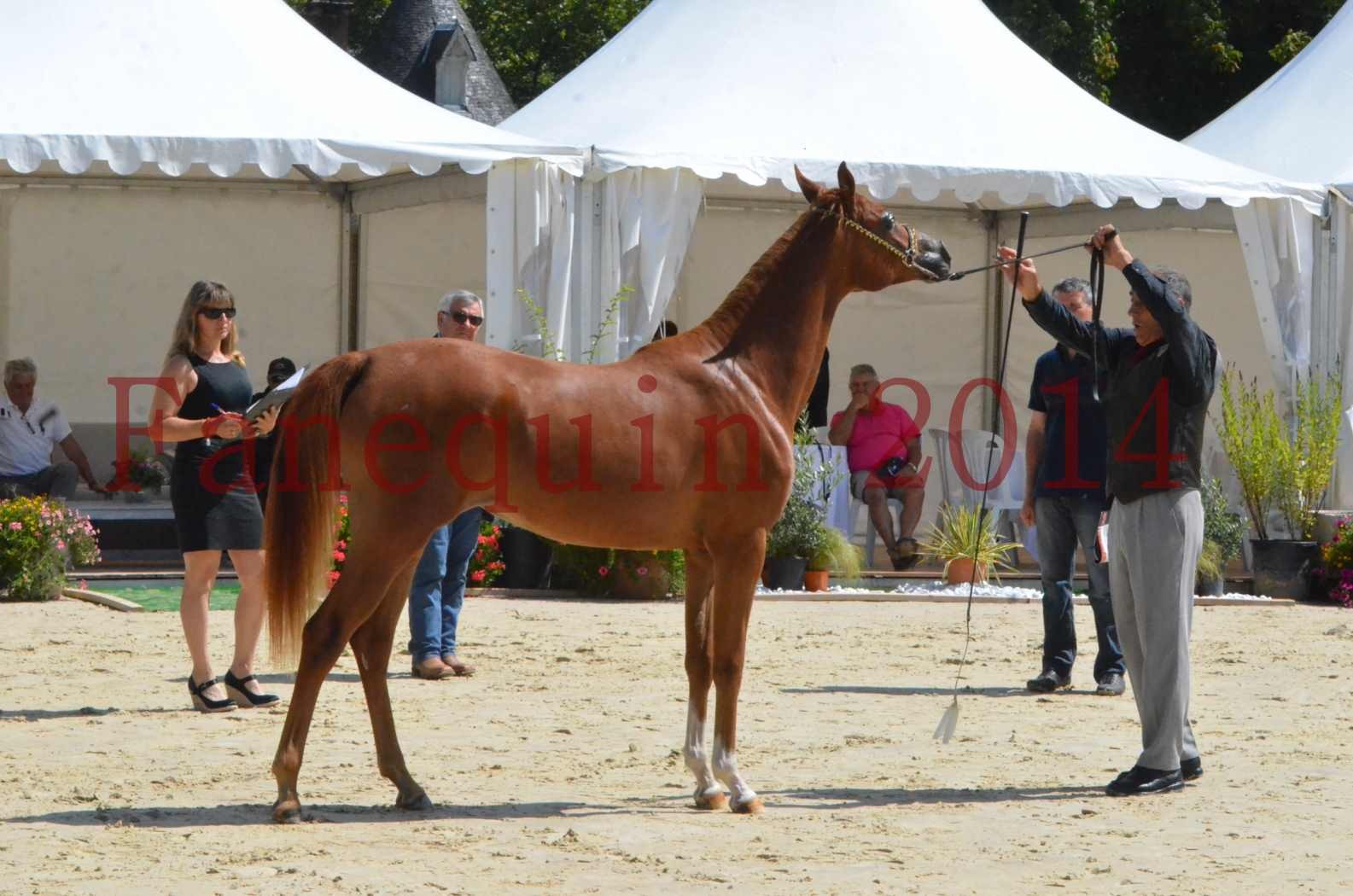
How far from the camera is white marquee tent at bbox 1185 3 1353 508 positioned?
518 inches

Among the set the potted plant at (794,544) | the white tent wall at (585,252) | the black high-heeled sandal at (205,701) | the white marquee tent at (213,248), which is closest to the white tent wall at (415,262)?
the white marquee tent at (213,248)

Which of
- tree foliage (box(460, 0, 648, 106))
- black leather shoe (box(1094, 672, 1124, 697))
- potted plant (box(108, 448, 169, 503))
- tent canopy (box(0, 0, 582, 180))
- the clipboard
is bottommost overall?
black leather shoe (box(1094, 672, 1124, 697))

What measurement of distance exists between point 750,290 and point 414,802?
1.93 meters

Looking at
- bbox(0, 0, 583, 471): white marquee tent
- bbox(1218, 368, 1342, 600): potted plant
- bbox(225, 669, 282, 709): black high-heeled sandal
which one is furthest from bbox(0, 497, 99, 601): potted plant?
bbox(1218, 368, 1342, 600): potted plant

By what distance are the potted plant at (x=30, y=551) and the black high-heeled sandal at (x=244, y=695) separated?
405cm

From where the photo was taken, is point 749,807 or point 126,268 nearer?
point 749,807

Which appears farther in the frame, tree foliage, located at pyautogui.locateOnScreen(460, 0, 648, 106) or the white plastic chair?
tree foliage, located at pyautogui.locateOnScreen(460, 0, 648, 106)

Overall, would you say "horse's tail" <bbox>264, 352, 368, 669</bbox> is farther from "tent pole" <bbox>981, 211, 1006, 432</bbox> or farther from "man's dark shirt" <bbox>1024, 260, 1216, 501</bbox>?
"tent pole" <bbox>981, 211, 1006, 432</bbox>

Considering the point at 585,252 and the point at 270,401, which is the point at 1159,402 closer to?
the point at 270,401

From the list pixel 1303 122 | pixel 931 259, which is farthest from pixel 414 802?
pixel 1303 122

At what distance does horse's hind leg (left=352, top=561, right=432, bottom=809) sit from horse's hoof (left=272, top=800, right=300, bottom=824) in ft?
1.20

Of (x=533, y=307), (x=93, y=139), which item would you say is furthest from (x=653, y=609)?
Answer: (x=93, y=139)

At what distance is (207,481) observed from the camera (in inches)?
278

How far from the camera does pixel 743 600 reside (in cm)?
554
